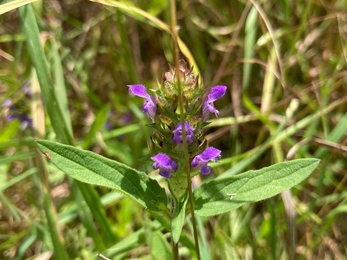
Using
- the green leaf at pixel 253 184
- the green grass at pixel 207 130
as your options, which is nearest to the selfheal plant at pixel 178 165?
the green leaf at pixel 253 184

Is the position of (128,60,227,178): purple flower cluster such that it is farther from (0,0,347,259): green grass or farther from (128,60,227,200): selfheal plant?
(0,0,347,259): green grass

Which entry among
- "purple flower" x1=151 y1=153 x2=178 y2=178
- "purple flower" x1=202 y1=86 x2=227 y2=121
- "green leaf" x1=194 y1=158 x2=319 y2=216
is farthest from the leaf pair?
"purple flower" x1=202 y1=86 x2=227 y2=121

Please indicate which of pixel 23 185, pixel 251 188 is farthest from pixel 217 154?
Answer: pixel 23 185

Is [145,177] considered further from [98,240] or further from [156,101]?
[98,240]

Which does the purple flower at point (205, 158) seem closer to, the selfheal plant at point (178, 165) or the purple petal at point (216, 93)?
the selfheal plant at point (178, 165)

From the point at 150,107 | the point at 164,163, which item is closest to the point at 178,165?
the point at 164,163
